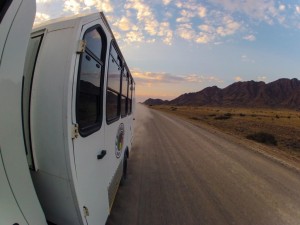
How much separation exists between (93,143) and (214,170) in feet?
20.8

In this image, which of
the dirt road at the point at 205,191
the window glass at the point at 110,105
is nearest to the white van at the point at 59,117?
the window glass at the point at 110,105

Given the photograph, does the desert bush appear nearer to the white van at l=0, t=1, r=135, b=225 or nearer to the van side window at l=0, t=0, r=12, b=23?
the white van at l=0, t=1, r=135, b=225

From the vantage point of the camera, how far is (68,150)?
2641 millimetres

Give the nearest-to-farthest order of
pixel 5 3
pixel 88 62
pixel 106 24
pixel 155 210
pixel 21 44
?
pixel 5 3
pixel 21 44
pixel 88 62
pixel 106 24
pixel 155 210

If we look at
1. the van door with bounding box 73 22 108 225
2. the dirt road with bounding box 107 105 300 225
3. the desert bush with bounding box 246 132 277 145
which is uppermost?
the van door with bounding box 73 22 108 225

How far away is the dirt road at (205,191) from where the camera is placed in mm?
5492

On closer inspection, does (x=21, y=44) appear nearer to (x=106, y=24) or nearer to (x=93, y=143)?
(x=93, y=143)

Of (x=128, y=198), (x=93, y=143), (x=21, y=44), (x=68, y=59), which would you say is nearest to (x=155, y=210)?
(x=128, y=198)

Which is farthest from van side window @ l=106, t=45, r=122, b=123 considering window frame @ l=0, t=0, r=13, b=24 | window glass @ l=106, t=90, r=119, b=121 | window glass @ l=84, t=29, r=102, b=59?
window frame @ l=0, t=0, r=13, b=24

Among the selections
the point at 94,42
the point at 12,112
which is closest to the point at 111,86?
the point at 94,42

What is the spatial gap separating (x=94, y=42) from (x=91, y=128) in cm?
96

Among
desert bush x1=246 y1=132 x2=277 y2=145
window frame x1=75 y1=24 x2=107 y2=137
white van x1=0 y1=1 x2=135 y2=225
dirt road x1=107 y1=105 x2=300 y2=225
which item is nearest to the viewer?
white van x1=0 y1=1 x2=135 y2=225

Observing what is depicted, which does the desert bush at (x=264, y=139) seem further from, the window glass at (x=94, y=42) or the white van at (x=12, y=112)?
the white van at (x=12, y=112)

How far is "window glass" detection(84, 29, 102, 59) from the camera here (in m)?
3.07
